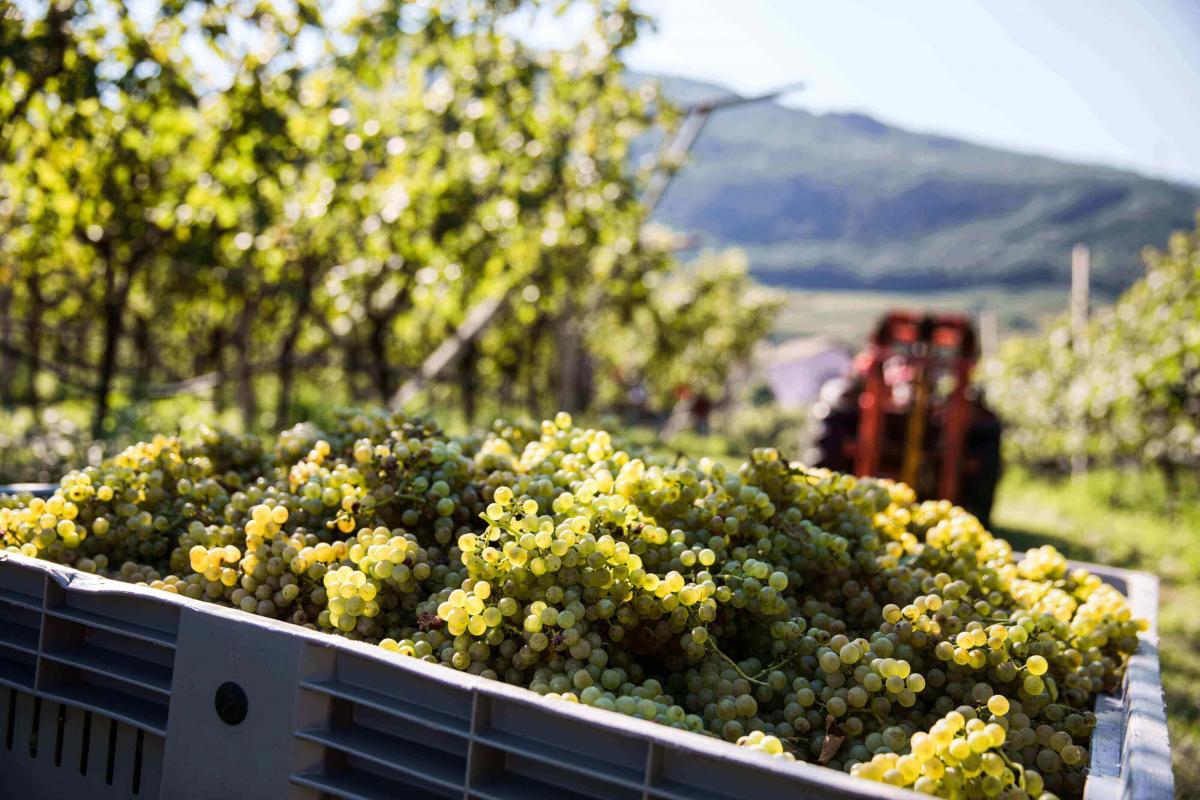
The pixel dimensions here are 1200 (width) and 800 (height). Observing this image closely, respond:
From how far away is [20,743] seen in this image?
143cm

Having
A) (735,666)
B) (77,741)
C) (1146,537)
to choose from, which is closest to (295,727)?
(77,741)

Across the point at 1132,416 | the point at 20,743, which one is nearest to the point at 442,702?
the point at 20,743

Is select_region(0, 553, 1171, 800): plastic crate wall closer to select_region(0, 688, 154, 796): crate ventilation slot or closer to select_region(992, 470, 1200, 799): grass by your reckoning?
select_region(0, 688, 154, 796): crate ventilation slot

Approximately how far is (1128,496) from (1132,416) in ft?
6.48

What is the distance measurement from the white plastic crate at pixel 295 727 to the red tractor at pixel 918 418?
237 inches

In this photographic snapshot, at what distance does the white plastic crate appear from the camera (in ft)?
3.30

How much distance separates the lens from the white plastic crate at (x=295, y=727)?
1.01 metres

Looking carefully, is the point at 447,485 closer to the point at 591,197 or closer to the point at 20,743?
the point at 20,743

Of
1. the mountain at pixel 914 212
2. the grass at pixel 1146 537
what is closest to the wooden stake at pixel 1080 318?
the grass at pixel 1146 537

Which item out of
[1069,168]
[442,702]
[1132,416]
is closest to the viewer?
[442,702]

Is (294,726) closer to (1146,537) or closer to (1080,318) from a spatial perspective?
(1146,537)

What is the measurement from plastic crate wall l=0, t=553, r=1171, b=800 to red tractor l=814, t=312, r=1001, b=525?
238 inches

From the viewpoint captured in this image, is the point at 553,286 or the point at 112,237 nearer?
the point at 112,237

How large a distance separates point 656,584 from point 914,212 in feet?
597
